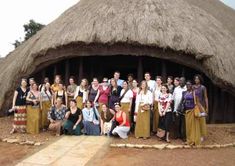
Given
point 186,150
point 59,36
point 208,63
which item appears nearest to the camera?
point 186,150

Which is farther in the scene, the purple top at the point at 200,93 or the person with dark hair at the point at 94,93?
the person with dark hair at the point at 94,93

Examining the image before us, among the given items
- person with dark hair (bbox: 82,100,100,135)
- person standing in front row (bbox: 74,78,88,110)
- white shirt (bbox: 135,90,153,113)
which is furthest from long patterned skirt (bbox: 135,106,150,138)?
person standing in front row (bbox: 74,78,88,110)

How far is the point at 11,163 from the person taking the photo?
8133 millimetres

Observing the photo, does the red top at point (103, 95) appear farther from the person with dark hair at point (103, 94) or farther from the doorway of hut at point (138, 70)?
the doorway of hut at point (138, 70)

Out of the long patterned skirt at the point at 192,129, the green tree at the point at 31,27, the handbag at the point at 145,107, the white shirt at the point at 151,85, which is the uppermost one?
the green tree at the point at 31,27

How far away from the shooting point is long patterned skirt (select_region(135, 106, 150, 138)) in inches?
412

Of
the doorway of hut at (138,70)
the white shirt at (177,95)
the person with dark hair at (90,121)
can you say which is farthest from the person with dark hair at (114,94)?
the doorway of hut at (138,70)

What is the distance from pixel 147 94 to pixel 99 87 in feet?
4.54

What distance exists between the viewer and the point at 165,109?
33.6ft

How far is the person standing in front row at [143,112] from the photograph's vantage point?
1043 centimetres

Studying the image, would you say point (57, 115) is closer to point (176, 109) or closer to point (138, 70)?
point (176, 109)

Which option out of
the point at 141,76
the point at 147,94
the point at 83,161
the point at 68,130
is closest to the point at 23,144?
the point at 68,130

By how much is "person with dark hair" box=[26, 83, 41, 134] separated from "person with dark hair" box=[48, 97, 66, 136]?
446mm

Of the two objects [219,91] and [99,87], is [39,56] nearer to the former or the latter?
[99,87]
